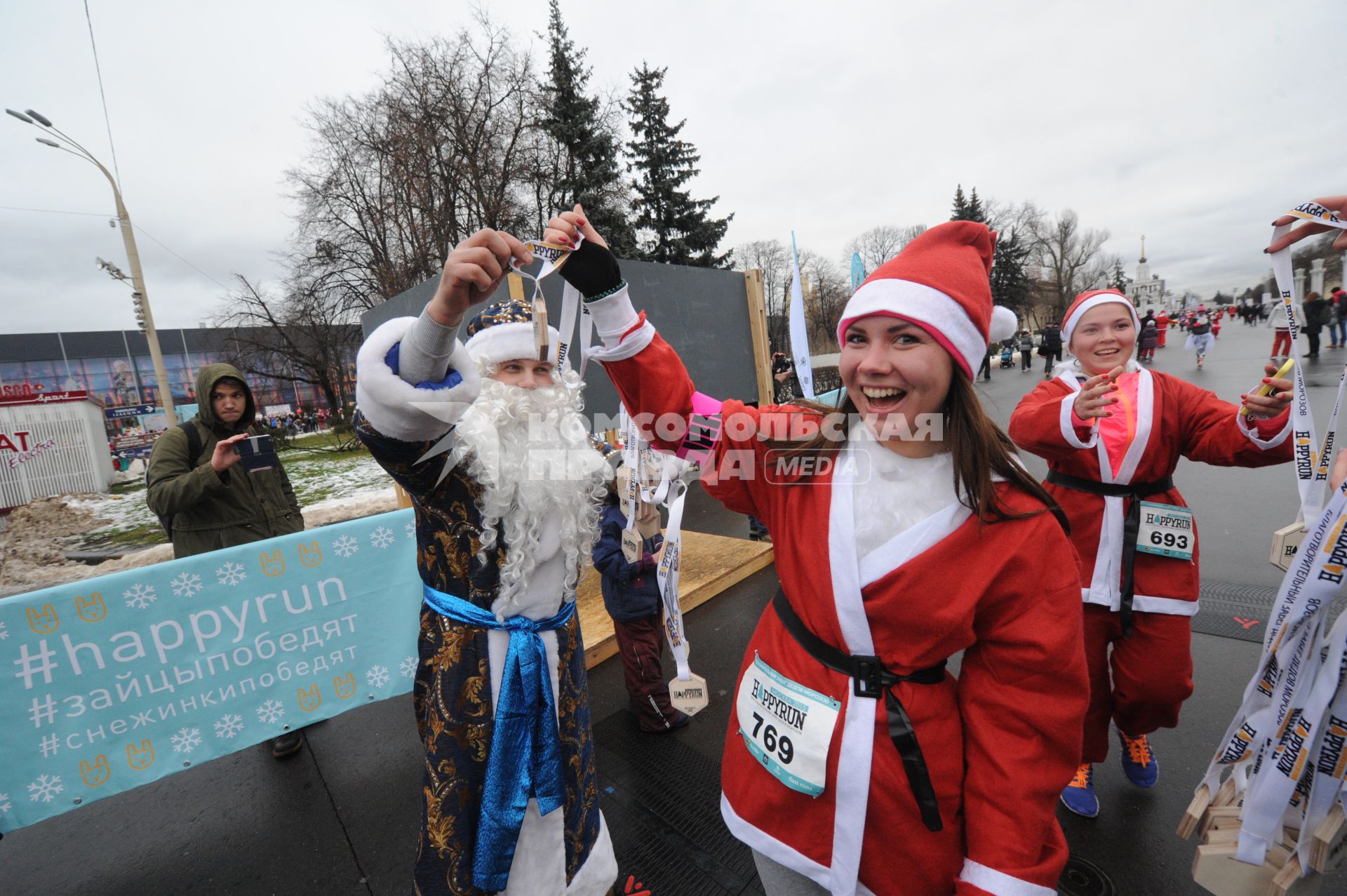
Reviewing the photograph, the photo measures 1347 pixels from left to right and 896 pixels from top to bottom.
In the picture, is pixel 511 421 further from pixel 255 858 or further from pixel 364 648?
pixel 255 858

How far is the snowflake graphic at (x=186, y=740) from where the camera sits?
2.59 meters

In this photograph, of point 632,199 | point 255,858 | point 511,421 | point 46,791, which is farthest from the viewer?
point 632,199

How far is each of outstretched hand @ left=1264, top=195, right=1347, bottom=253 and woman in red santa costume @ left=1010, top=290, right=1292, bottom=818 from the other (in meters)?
0.52

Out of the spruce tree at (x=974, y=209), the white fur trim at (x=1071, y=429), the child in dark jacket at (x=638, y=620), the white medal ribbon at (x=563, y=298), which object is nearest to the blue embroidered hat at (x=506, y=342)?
the white medal ribbon at (x=563, y=298)

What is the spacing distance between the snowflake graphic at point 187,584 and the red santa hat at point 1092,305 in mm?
3956

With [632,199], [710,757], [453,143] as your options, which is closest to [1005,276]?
[632,199]

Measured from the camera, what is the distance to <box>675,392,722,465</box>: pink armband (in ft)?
4.98

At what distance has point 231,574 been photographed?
8.61 feet

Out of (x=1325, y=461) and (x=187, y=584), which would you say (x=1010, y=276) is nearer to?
(x=1325, y=461)

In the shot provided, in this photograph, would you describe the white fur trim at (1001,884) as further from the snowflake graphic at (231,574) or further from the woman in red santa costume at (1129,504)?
the snowflake graphic at (231,574)

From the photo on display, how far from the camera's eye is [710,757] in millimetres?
2977

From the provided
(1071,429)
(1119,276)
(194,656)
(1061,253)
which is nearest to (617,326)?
(1071,429)

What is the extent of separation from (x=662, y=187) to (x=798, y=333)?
68.1 ft

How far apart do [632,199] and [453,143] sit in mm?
6590
